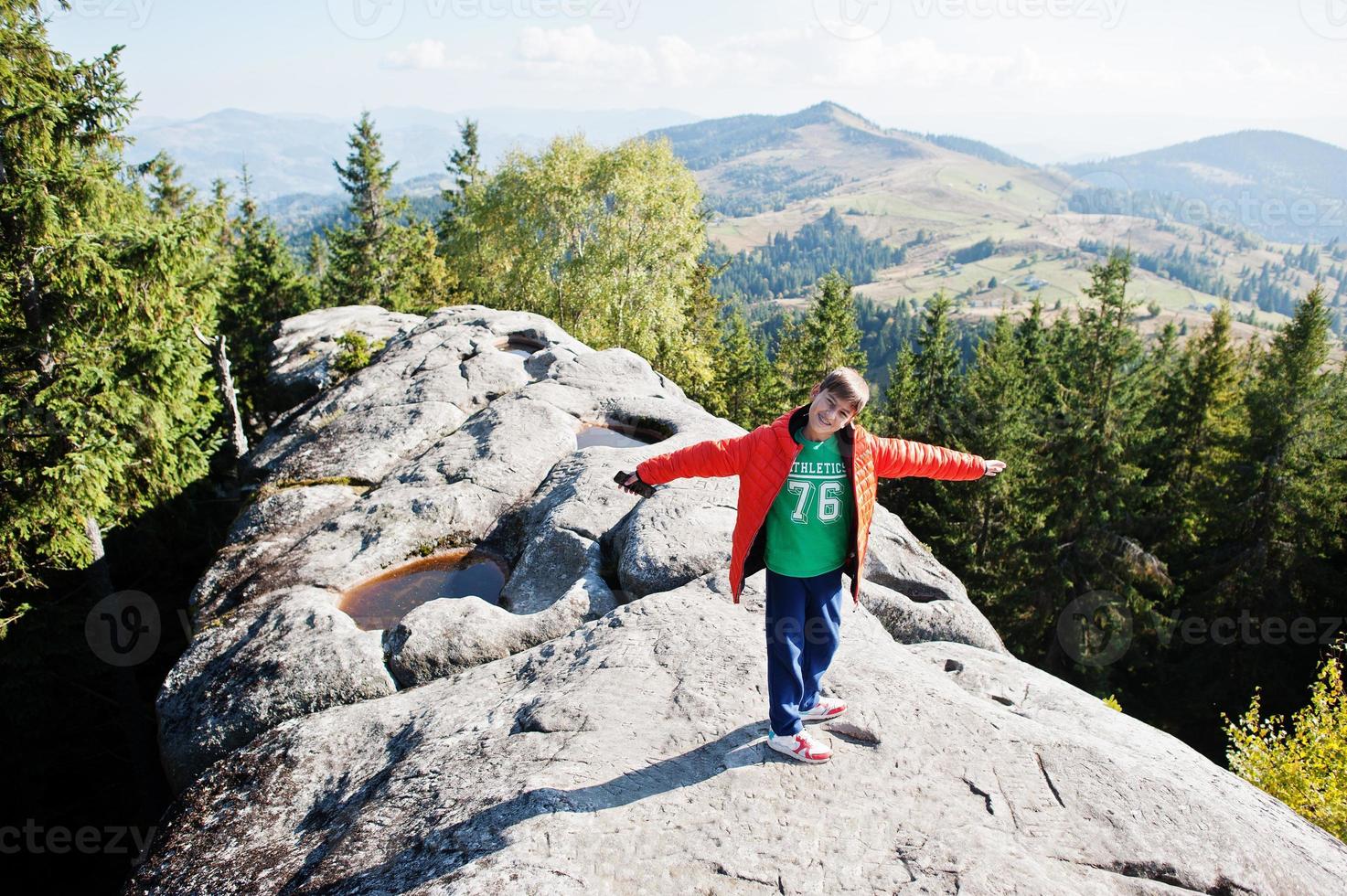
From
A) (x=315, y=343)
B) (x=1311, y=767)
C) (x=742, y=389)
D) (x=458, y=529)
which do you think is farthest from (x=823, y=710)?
(x=742, y=389)

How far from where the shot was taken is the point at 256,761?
901cm

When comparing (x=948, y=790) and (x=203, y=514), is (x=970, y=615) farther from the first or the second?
(x=203, y=514)

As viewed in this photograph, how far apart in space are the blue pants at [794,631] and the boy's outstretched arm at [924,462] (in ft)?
3.92

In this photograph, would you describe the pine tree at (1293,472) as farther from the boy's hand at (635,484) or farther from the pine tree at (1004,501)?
the boy's hand at (635,484)

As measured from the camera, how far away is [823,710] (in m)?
7.81

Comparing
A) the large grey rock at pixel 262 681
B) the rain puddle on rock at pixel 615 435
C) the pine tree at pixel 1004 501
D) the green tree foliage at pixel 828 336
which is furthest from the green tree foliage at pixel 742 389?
the large grey rock at pixel 262 681

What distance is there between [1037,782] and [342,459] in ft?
49.6

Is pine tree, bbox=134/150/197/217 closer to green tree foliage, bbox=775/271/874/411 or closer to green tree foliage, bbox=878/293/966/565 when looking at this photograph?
Answer: green tree foliage, bbox=775/271/874/411

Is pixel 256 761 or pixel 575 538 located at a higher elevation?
pixel 575 538

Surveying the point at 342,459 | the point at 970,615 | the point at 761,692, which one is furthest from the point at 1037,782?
the point at 342,459

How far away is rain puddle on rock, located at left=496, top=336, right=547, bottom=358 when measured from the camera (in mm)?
23812

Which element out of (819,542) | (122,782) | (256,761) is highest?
(819,542)

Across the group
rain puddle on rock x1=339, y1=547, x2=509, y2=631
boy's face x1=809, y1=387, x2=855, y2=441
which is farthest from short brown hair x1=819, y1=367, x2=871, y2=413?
rain puddle on rock x1=339, y1=547, x2=509, y2=631

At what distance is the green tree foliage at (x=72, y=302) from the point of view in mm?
15648
